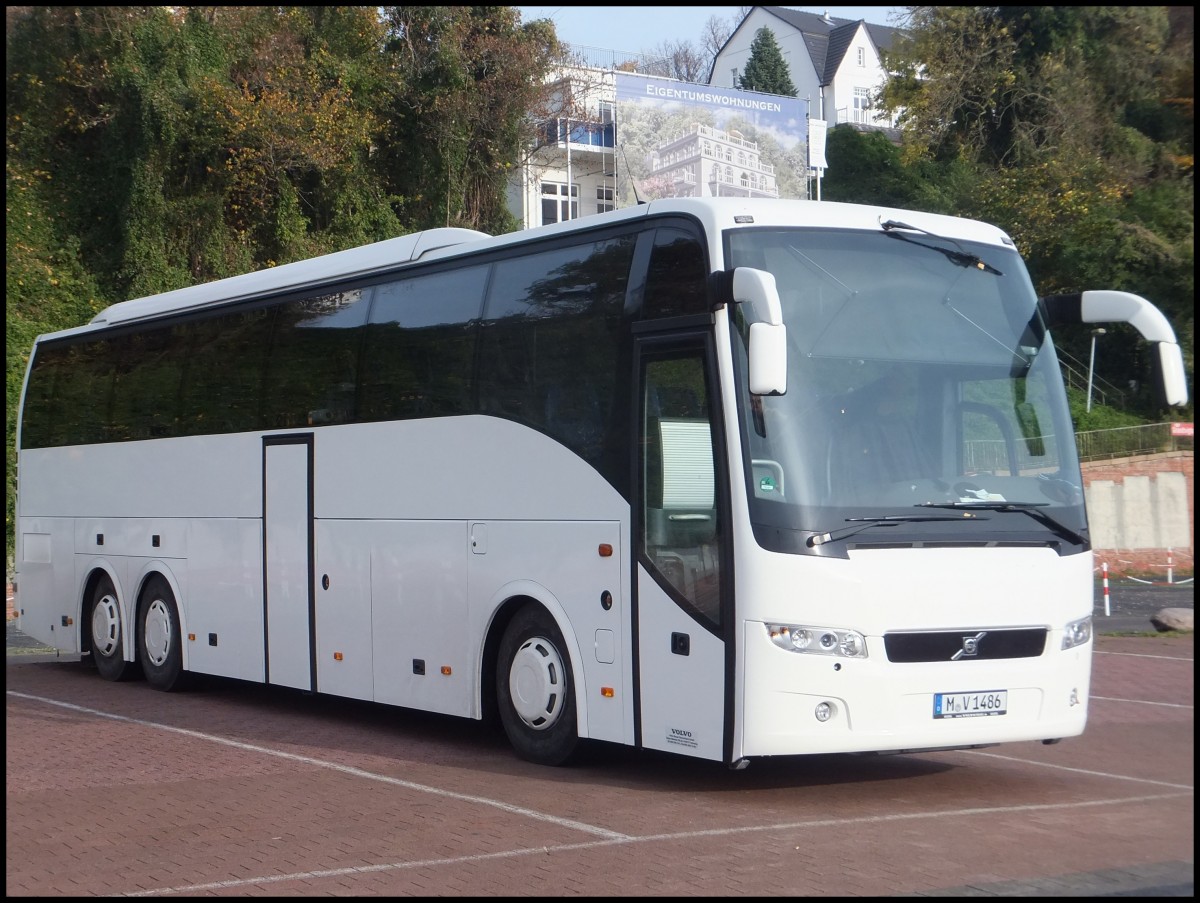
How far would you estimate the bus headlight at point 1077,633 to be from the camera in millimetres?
8938

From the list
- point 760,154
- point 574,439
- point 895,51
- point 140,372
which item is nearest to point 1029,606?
point 574,439

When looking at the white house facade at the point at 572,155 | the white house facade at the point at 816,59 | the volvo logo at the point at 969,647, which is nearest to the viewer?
the volvo logo at the point at 969,647

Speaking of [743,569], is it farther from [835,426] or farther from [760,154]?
[760,154]

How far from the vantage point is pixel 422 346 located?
38.7 feet

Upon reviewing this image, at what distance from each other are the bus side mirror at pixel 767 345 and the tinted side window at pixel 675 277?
896 mm

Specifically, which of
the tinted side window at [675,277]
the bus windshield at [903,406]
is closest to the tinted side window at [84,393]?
the tinted side window at [675,277]

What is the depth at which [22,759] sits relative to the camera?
11125 mm

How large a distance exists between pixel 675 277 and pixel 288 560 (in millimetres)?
5686

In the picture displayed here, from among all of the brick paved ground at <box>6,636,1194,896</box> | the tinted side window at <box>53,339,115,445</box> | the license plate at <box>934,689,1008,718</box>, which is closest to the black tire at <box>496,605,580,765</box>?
the brick paved ground at <box>6,636,1194,896</box>

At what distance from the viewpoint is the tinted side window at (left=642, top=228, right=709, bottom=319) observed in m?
9.08

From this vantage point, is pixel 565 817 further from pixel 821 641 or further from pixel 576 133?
pixel 576 133

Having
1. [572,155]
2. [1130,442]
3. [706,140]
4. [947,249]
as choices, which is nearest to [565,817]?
[947,249]

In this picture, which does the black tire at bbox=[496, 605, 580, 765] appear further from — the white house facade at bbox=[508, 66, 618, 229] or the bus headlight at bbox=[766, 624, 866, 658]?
the white house facade at bbox=[508, 66, 618, 229]

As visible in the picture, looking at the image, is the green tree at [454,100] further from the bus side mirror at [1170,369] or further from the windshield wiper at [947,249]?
the bus side mirror at [1170,369]
